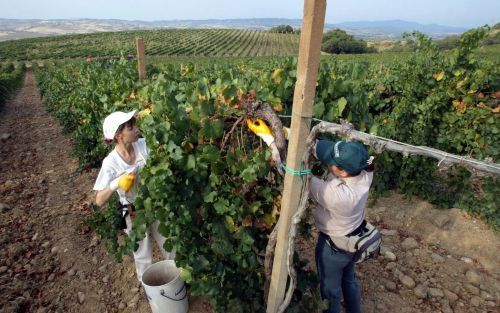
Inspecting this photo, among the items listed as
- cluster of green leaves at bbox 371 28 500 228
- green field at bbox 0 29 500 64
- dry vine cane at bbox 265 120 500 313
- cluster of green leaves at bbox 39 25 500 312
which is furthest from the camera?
green field at bbox 0 29 500 64

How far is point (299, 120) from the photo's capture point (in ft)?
5.97

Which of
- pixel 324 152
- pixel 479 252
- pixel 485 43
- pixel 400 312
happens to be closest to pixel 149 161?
pixel 324 152

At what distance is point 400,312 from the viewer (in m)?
3.23

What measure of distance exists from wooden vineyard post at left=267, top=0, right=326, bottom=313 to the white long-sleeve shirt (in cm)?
25

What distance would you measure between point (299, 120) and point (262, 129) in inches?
15.2

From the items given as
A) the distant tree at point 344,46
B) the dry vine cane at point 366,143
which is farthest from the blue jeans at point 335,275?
the distant tree at point 344,46

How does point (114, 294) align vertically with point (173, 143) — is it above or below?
below

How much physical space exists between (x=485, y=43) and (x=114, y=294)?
55719 mm

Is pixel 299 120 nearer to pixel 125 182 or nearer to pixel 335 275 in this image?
pixel 335 275

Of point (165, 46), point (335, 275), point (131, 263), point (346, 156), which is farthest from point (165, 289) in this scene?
point (165, 46)

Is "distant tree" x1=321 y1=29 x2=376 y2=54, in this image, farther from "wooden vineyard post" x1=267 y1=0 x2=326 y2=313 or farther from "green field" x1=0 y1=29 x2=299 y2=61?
"wooden vineyard post" x1=267 y1=0 x2=326 y2=313

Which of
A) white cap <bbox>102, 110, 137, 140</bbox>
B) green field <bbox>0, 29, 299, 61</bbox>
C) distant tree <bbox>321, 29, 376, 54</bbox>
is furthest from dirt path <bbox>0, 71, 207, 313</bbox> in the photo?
distant tree <bbox>321, 29, 376, 54</bbox>

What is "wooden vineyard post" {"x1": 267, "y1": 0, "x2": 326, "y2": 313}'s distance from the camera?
1.56 metres

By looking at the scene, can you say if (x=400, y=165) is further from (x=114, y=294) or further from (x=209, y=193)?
(x=114, y=294)
